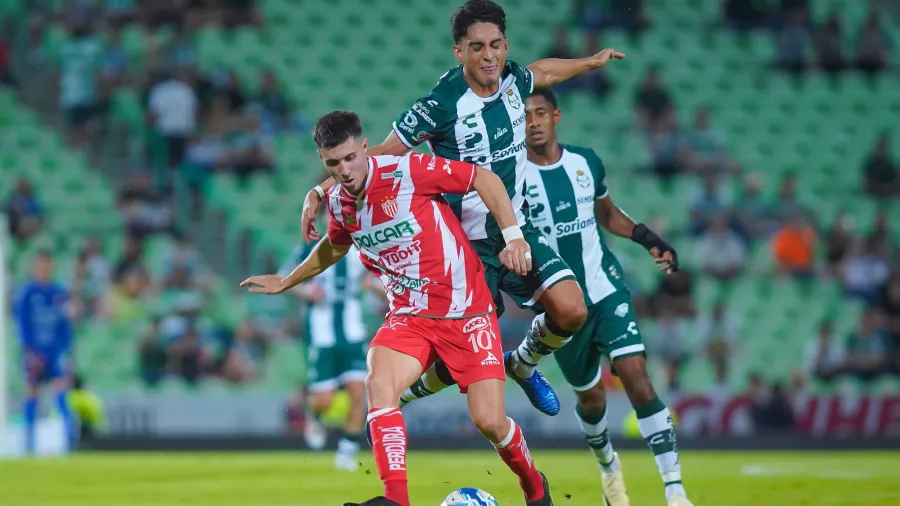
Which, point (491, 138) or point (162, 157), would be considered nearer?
point (491, 138)

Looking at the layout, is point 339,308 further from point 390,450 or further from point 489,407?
point 390,450

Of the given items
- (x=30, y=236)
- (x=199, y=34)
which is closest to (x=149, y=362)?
(x=30, y=236)

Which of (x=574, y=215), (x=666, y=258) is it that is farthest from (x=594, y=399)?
(x=574, y=215)

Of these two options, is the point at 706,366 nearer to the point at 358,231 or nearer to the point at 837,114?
the point at 837,114

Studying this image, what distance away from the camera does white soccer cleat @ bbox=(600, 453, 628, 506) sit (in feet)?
26.4

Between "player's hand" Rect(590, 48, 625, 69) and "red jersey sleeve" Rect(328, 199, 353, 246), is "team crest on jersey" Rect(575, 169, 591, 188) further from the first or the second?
"red jersey sleeve" Rect(328, 199, 353, 246)

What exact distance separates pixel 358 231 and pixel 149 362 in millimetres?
10213

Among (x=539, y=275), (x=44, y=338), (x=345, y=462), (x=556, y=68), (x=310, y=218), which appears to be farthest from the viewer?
(x=44, y=338)

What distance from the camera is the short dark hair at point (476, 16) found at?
7.10m

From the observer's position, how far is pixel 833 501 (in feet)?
27.6

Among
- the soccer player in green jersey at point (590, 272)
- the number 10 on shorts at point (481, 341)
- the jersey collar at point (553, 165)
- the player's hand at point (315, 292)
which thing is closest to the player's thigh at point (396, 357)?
the number 10 on shorts at point (481, 341)

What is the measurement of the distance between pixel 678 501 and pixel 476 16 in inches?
115

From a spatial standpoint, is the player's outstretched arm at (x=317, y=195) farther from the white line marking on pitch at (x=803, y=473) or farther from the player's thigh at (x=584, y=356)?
the white line marking on pitch at (x=803, y=473)

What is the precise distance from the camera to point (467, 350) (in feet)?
21.5
